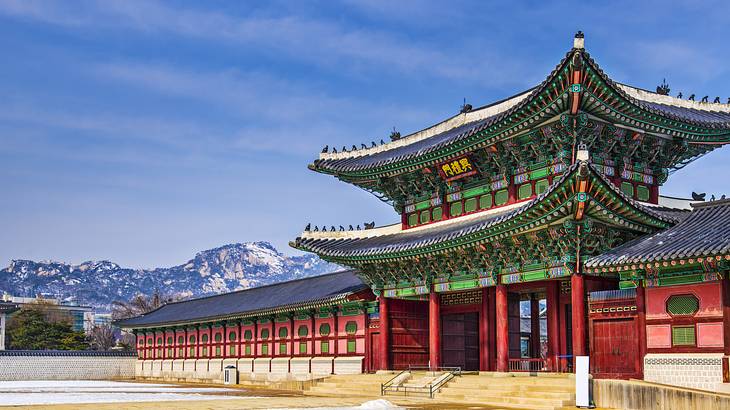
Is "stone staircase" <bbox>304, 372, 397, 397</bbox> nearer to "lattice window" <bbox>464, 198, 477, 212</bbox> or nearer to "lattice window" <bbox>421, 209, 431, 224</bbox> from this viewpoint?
"lattice window" <bbox>421, 209, 431, 224</bbox>

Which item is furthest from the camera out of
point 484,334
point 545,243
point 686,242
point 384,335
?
point 384,335

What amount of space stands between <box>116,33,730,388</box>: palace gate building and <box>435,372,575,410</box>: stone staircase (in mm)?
1268

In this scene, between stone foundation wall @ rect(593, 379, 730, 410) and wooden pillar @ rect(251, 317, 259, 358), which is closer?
stone foundation wall @ rect(593, 379, 730, 410)

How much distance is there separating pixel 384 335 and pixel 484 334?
17.8ft

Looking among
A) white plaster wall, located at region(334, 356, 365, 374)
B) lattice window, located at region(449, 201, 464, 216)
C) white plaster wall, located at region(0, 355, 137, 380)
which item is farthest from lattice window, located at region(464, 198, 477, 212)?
white plaster wall, located at region(0, 355, 137, 380)

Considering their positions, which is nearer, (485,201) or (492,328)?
(492,328)

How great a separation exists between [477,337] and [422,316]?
2.79 m

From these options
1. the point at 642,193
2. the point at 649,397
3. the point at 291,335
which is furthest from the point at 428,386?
the point at 291,335

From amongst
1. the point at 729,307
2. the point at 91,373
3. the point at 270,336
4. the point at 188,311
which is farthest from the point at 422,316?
the point at 91,373

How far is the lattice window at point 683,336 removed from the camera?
85.5 ft

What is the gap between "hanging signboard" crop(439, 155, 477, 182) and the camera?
3581 centimetres

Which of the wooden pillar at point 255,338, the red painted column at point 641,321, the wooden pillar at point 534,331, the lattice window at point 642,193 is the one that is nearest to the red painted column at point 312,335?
the wooden pillar at point 255,338

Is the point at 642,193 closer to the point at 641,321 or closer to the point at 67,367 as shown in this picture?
the point at 641,321

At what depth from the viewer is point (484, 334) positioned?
35.7 meters
